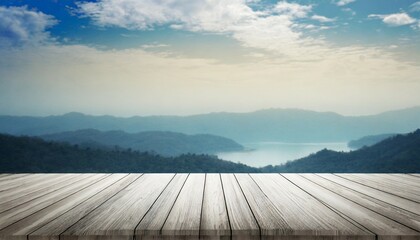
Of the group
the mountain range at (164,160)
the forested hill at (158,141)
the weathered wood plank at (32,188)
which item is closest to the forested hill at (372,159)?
the mountain range at (164,160)

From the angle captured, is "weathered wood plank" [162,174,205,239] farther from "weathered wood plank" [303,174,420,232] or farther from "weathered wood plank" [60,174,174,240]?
"weathered wood plank" [303,174,420,232]

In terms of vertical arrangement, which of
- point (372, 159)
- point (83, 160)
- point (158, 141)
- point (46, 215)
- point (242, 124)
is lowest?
point (83, 160)

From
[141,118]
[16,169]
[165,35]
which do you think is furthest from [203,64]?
[16,169]

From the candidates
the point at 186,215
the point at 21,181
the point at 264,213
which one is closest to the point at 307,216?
the point at 264,213

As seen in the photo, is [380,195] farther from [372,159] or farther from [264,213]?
[372,159]

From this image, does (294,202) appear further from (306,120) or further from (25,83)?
(306,120)
